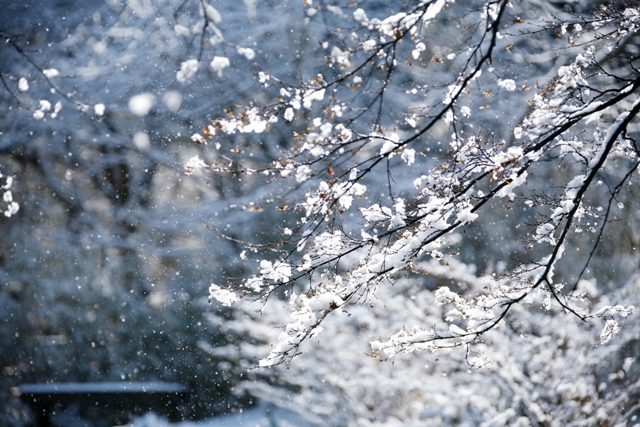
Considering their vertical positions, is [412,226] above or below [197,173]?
below

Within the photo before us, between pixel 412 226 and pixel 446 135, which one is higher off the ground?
pixel 446 135

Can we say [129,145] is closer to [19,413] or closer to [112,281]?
[112,281]

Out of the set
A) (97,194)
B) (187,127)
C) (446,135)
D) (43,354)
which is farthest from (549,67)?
(43,354)

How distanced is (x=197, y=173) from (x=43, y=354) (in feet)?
14.6

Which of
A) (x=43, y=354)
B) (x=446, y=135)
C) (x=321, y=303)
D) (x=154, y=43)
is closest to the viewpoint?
(x=321, y=303)

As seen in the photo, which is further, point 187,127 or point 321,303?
point 187,127

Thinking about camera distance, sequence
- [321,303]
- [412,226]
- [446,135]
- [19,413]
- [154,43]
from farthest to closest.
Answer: [446,135] → [154,43] → [19,413] → [412,226] → [321,303]

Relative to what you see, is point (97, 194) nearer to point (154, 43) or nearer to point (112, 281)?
point (112, 281)

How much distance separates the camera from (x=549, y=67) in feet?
30.1

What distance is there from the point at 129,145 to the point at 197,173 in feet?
4.79

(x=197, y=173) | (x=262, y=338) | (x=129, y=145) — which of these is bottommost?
(x=262, y=338)

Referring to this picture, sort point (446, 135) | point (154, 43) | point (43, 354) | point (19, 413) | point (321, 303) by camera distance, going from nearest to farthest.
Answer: point (321, 303)
point (19, 413)
point (43, 354)
point (154, 43)
point (446, 135)

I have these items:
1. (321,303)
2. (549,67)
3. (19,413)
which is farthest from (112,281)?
(549,67)

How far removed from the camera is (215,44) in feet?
29.0
